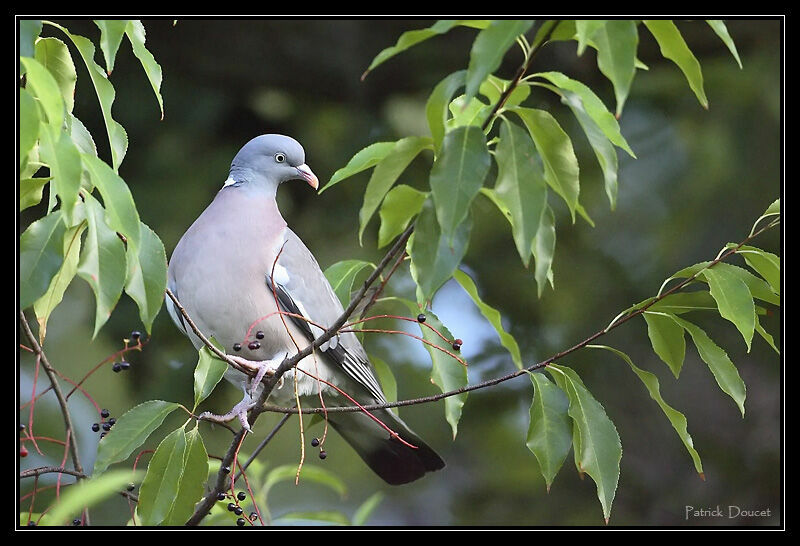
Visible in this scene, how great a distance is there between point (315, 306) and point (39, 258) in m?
0.89

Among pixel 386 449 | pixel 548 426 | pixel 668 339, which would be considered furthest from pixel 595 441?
pixel 386 449

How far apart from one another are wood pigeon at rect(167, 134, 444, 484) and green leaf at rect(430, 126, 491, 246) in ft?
2.51

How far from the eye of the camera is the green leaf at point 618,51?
99cm

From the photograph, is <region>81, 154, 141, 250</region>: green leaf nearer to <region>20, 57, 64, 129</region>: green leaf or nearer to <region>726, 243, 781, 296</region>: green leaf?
<region>20, 57, 64, 129</region>: green leaf

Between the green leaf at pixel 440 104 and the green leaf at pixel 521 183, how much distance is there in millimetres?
67

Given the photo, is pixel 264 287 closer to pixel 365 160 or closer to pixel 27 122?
pixel 365 160

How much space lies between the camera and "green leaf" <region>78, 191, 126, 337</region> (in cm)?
103

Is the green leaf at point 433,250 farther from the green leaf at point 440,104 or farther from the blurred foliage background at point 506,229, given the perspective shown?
the blurred foliage background at point 506,229

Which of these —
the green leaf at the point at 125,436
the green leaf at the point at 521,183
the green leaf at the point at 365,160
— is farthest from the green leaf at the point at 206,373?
the green leaf at the point at 521,183

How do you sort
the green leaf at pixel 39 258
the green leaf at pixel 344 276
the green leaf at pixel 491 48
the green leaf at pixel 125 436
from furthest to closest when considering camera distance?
1. the green leaf at pixel 344 276
2. the green leaf at pixel 125 436
3. the green leaf at pixel 39 258
4. the green leaf at pixel 491 48

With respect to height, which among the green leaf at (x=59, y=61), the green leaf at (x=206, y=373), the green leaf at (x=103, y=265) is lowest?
the green leaf at (x=206, y=373)

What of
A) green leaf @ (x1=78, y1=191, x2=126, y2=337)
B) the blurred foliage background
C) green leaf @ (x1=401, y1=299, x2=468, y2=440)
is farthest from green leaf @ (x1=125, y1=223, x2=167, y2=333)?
the blurred foliage background

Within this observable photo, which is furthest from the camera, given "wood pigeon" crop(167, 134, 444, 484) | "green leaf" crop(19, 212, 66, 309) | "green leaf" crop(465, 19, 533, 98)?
"wood pigeon" crop(167, 134, 444, 484)

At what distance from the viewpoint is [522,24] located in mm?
982
